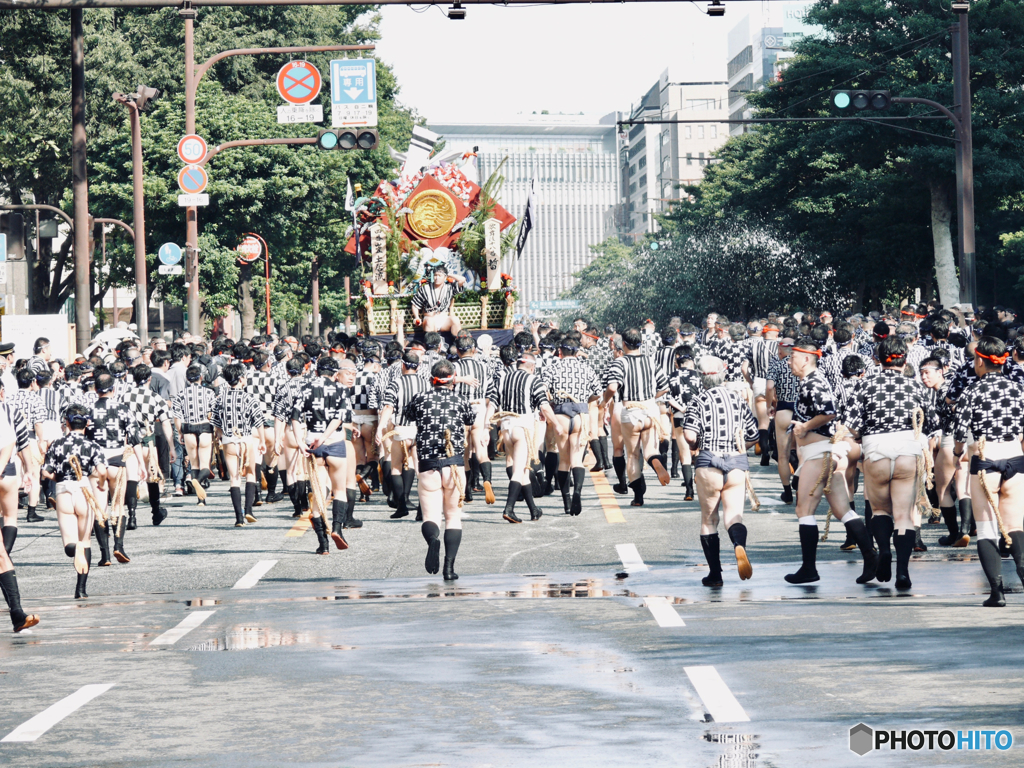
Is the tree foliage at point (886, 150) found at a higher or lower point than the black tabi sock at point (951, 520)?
higher

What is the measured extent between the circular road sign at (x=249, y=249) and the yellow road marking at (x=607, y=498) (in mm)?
22070

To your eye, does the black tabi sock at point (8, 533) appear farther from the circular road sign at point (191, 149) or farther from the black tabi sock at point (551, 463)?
the circular road sign at point (191, 149)

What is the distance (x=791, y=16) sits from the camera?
134m

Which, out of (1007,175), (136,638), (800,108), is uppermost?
(800,108)

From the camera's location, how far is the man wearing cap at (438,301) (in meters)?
28.0

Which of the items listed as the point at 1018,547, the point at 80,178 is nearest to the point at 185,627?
the point at 1018,547

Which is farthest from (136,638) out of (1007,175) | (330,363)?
(1007,175)

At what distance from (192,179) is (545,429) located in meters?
12.2

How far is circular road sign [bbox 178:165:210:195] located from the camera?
2895 cm

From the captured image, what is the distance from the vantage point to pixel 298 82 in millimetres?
29781

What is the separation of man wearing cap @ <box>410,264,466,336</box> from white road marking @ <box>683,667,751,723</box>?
63.6ft

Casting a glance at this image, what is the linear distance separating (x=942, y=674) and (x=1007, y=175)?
34914 mm

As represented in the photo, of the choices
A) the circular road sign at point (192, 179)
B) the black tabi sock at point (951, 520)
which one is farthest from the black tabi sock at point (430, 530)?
the circular road sign at point (192, 179)

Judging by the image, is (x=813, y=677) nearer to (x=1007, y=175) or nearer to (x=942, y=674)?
(x=942, y=674)
